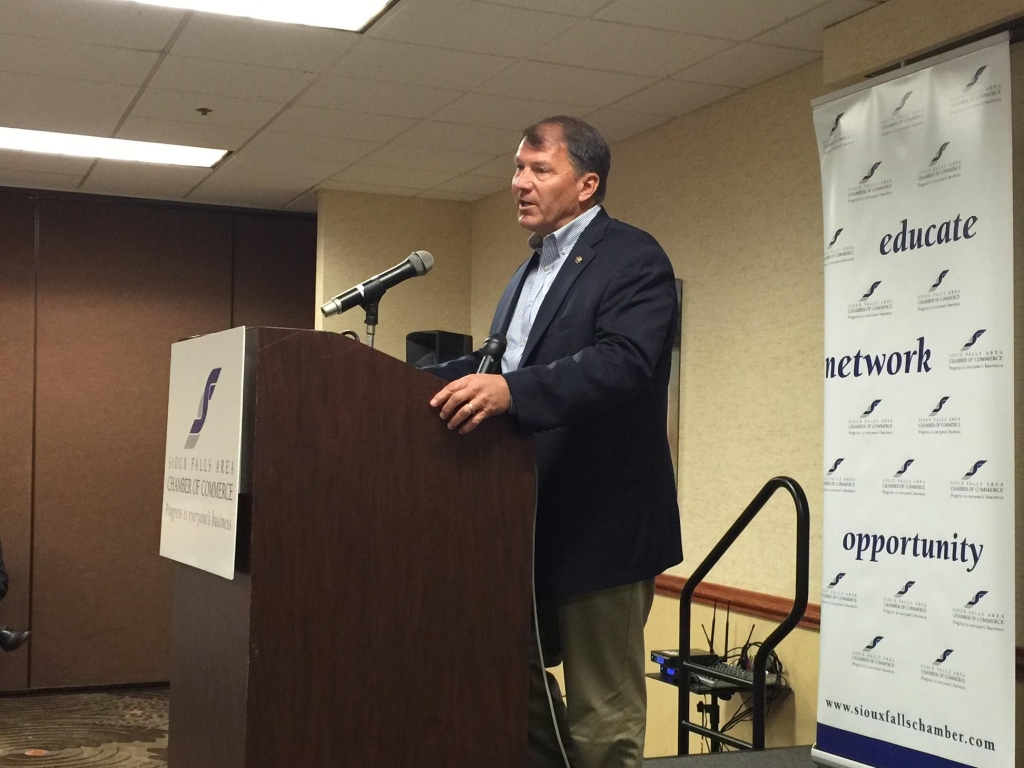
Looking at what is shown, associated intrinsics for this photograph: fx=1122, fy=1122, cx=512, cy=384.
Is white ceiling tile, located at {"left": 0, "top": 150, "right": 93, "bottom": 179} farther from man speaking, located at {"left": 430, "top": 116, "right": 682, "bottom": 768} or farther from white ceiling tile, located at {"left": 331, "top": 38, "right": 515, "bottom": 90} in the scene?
man speaking, located at {"left": 430, "top": 116, "right": 682, "bottom": 768}

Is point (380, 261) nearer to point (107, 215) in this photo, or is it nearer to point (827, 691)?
Answer: point (107, 215)

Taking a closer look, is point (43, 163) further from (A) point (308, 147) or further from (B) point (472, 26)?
(B) point (472, 26)

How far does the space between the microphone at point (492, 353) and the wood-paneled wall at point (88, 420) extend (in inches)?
210

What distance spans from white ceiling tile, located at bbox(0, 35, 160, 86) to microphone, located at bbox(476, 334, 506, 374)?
9.20 ft

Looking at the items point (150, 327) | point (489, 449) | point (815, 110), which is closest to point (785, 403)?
point (815, 110)

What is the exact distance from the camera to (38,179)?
6434 millimetres

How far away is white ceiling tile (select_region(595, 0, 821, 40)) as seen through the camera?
139 inches

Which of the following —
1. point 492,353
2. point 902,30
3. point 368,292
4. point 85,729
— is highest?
point 902,30

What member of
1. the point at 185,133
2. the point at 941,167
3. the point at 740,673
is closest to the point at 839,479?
the point at 740,673

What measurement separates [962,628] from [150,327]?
528 centimetres

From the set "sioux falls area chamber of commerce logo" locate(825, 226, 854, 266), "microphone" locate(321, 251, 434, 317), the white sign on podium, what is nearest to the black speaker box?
"sioux falls area chamber of commerce logo" locate(825, 226, 854, 266)

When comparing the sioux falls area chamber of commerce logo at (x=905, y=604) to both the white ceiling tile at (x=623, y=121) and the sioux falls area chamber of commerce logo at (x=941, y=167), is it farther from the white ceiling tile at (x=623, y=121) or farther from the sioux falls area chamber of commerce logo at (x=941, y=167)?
the white ceiling tile at (x=623, y=121)

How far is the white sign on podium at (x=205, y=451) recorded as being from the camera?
1599 millimetres

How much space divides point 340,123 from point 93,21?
1429mm
